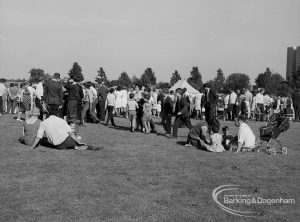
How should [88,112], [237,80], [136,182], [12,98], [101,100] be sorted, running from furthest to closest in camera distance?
[237,80] → [12,98] → [101,100] → [88,112] → [136,182]

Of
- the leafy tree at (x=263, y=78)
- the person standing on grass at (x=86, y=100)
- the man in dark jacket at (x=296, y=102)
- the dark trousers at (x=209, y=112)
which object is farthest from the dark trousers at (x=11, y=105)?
the leafy tree at (x=263, y=78)

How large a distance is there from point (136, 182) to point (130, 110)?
7.94 meters

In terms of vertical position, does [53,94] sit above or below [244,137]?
above

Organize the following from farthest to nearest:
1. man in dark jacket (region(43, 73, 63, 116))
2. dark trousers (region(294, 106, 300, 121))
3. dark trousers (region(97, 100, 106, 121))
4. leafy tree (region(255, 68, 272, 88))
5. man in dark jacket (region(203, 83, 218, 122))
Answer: leafy tree (region(255, 68, 272, 88)) → dark trousers (region(294, 106, 300, 121)) → dark trousers (region(97, 100, 106, 121)) → man in dark jacket (region(203, 83, 218, 122)) → man in dark jacket (region(43, 73, 63, 116))

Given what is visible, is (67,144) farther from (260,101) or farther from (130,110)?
(260,101)

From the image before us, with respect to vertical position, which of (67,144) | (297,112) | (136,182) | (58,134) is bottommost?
(136,182)

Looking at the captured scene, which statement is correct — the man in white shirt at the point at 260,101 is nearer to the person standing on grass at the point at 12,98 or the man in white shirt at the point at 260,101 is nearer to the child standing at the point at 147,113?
the child standing at the point at 147,113

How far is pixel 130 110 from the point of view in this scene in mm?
15367

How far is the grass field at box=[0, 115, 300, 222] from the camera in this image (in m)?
5.89

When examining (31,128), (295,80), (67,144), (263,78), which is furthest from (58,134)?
(263,78)

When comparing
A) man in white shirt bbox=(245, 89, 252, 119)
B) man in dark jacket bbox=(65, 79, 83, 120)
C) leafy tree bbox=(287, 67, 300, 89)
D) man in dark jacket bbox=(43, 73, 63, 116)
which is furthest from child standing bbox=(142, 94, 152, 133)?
leafy tree bbox=(287, 67, 300, 89)

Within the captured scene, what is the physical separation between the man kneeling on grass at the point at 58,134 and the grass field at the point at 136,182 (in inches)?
11.0

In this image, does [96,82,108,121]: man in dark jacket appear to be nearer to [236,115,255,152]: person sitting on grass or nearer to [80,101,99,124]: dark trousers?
[80,101,99,124]: dark trousers

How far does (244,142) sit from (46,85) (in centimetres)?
683
